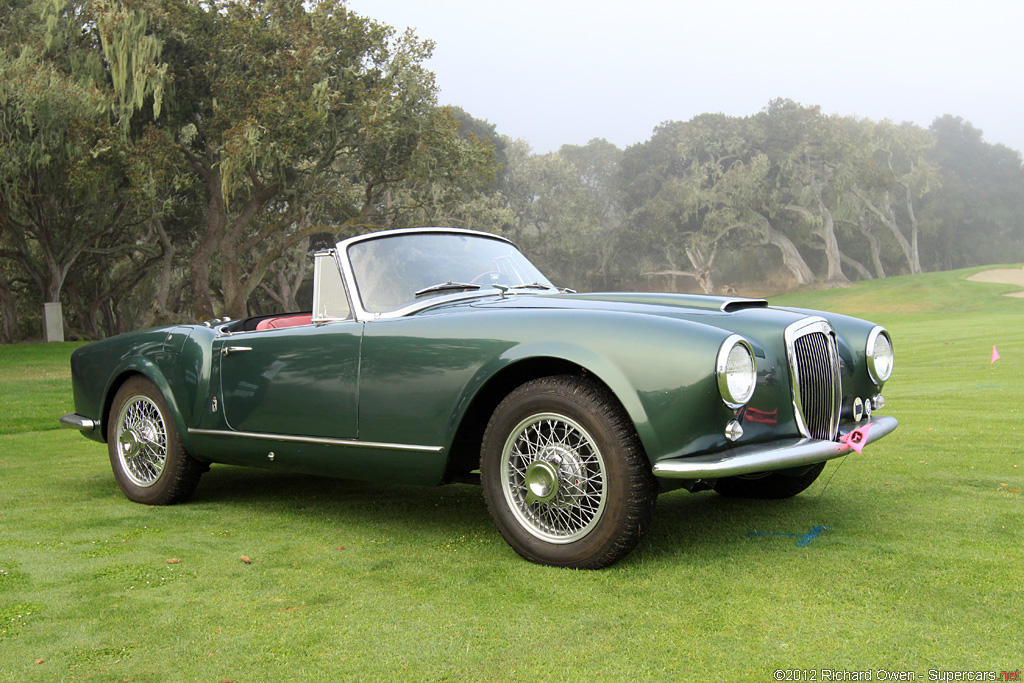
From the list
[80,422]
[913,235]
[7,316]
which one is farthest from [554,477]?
[913,235]

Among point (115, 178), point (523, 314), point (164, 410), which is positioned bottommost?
point (164, 410)

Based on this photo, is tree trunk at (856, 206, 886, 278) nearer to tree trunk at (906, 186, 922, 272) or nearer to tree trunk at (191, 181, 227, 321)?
tree trunk at (906, 186, 922, 272)

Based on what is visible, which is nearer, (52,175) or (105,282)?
(52,175)

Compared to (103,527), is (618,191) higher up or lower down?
higher up

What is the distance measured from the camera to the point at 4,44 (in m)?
24.6

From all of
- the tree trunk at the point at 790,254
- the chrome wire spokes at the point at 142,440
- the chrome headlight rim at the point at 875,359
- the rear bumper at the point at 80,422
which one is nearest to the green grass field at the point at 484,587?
the chrome wire spokes at the point at 142,440

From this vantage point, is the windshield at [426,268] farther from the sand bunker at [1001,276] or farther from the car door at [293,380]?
the sand bunker at [1001,276]

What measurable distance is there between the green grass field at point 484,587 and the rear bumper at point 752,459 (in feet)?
1.39

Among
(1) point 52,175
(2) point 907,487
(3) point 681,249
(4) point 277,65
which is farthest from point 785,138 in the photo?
(2) point 907,487

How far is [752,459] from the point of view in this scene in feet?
11.2

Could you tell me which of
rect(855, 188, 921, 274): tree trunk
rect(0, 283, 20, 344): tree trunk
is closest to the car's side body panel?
rect(0, 283, 20, 344): tree trunk

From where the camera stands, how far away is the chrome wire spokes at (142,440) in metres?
5.35

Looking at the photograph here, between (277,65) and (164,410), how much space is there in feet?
71.3

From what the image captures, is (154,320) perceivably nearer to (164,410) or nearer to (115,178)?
(115,178)
